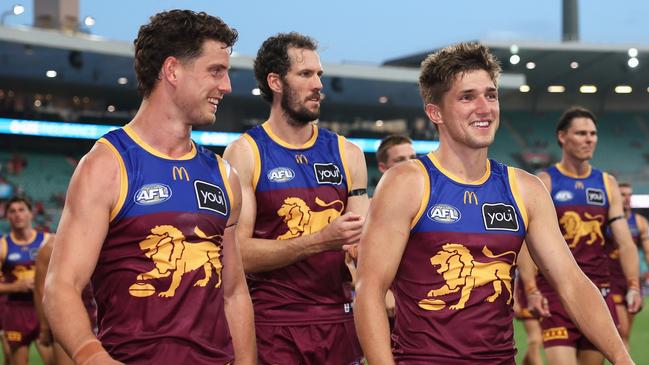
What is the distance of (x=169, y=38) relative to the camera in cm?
393

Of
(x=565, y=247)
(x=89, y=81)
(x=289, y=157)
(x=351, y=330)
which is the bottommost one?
(x=351, y=330)

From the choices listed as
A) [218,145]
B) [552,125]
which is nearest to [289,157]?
[218,145]

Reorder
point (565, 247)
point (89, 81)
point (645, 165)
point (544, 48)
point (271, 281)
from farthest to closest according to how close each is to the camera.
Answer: point (645, 165) < point (544, 48) < point (89, 81) < point (271, 281) < point (565, 247)

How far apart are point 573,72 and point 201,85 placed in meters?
40.2

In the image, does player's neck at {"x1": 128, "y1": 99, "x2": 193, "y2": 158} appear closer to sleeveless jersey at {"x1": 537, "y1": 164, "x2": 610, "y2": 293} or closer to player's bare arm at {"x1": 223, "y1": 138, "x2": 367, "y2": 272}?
player's bare arm at {"x1": 223, "y1": 138, "x2": 367, "y2": 272}

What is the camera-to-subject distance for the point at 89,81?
1364 inches

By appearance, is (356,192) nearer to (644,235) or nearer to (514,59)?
(644,235)

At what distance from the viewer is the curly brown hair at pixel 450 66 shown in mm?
4359

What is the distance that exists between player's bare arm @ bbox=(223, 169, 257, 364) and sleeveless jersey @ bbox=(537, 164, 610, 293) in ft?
17.3

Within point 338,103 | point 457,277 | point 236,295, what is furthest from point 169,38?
point 338,103

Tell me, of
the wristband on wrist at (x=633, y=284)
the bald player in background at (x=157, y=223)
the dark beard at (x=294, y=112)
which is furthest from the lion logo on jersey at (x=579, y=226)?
the bald player in background at (x=157, y=223)

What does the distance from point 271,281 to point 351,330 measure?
584 mm

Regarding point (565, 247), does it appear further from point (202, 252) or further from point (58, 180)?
point (58, 180)

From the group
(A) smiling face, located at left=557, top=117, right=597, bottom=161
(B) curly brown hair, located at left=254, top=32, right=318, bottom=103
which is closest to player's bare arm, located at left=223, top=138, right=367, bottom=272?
(B) curly brown hair, located at left=254, top=32, right=318, bottom=103
